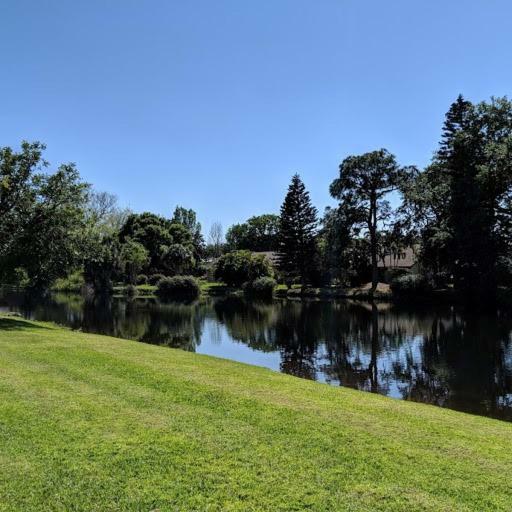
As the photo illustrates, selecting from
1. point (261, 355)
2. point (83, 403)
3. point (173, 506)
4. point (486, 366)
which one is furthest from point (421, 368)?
point (173, 506)

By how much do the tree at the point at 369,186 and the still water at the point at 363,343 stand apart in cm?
1498

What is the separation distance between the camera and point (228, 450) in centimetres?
555

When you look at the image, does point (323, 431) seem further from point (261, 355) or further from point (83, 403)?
point (261, 355)

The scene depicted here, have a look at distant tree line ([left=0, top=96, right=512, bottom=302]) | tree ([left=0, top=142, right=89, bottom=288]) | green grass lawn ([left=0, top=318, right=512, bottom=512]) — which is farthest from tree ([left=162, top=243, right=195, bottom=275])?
green grass lawn ([left=0, top=318, right=512, bottom=512])

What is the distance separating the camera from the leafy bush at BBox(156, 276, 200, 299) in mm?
58656

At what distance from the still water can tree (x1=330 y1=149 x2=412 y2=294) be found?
49.1 ft

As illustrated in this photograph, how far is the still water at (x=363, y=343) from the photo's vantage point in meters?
Result: 14.5

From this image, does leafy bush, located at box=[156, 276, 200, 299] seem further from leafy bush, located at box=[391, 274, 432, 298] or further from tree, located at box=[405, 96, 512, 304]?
tree, located at box=[405, 96, 512, 304]

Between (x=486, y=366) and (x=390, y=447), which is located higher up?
(x=390, y=447)

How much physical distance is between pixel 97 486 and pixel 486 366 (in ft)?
51.3

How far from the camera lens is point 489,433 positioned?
24.4 feet

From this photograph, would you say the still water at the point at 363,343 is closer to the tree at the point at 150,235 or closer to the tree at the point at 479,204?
the tree at the point at 479,204

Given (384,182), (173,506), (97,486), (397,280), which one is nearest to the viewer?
(173,506)

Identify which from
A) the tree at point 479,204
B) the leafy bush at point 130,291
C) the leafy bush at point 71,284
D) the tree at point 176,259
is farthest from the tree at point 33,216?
the tree at point 176,259
